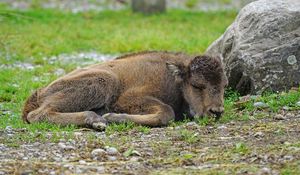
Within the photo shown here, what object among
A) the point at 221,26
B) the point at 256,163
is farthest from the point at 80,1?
the point at 256,163

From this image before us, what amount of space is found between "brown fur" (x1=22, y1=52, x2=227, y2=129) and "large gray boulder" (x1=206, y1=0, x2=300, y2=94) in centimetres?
120

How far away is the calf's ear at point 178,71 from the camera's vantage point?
1080cm

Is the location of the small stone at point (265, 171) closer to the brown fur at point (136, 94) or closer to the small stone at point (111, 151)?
the small stone at point (111, 151)

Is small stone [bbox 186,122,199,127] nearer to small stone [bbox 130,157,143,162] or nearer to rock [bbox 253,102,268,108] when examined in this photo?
rock [bbox 253,102,268,108]

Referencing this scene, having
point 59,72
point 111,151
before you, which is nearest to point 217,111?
point 111,151

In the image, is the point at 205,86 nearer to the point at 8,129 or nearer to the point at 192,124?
the point at 192,124

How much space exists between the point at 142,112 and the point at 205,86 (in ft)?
3.14

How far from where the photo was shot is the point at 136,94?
10672mm

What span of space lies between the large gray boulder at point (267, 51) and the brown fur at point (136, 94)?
120 centimetres

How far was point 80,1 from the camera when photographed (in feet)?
90.2

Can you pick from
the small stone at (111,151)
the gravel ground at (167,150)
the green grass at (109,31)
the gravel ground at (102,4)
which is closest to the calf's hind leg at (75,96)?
the gravel ground at (167,150)

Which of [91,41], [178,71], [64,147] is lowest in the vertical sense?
[64,147]

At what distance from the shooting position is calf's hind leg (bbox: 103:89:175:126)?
33.7 feet

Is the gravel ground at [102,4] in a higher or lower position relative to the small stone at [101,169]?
higher
